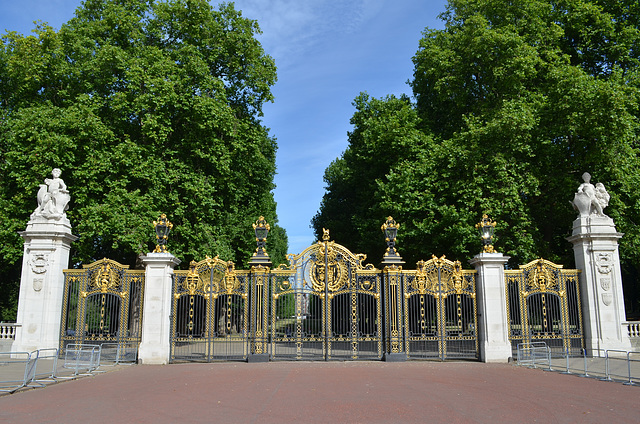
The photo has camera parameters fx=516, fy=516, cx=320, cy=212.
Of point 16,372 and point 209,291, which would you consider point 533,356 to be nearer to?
point 209,291

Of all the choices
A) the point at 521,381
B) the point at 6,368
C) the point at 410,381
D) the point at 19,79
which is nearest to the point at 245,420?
the point at 410,381

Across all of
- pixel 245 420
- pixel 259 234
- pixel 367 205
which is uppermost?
pixel 367 205

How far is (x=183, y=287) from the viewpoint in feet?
53.7

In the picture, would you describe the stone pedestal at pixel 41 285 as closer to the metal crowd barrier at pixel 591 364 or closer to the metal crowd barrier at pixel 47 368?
the metal crowd barrier at pixel 47 368

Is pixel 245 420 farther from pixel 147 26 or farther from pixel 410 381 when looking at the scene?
pixel 147 26

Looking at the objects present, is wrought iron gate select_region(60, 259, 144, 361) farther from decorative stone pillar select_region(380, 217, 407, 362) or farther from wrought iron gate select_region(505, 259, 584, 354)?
wrought iron gate select_region(505, 259, 584, 354)

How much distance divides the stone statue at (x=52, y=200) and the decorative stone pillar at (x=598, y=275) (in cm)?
1648

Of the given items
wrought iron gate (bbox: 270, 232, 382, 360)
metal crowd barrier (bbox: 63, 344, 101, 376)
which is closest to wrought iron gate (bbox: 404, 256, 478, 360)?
wrought iron gate (bbox: 270, 232, 382, 360)

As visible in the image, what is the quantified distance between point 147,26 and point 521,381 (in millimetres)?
21362

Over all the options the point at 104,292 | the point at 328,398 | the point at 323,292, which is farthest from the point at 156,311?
the point at 328,398

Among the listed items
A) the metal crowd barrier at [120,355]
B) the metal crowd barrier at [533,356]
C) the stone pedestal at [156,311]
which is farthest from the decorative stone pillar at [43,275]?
the metal crowd barrier at [533,356]

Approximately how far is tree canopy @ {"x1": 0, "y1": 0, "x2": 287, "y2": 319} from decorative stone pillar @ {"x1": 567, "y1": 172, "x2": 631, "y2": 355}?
13.7m

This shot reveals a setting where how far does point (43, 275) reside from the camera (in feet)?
51.6

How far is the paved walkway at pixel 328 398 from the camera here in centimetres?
A: 754
